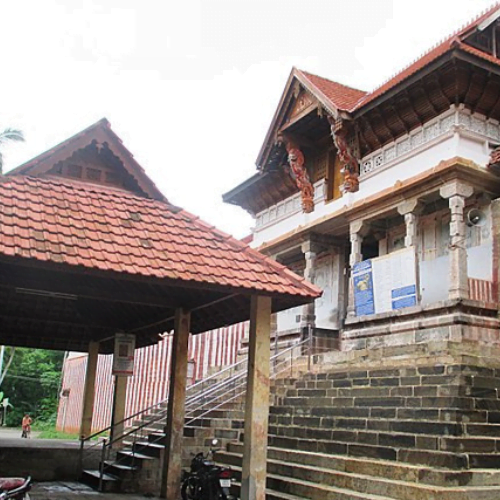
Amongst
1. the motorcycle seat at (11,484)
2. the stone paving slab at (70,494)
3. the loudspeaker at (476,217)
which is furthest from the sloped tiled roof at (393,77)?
the motorcycle seat at (11,484)

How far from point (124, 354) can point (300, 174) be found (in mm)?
8476

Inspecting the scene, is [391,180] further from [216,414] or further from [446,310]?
[216,414]

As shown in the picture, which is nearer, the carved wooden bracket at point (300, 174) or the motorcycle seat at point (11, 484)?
the motorcycle seat at point (11, 484)

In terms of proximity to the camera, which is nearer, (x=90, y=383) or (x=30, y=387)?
(x=90, y=383)

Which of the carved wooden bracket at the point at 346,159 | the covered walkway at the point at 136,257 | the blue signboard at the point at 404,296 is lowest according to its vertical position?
the covered walkway at the point at 136,257

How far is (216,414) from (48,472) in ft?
11.2

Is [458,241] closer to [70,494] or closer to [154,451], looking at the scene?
[154,451]

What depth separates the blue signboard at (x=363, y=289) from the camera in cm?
1517

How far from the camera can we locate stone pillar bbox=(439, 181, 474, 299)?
13.1m

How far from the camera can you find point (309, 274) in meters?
18.0

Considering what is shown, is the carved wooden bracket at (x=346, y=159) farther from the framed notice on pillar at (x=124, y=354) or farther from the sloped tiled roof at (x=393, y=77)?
the framed notice on pillar at (x=124, y=354)

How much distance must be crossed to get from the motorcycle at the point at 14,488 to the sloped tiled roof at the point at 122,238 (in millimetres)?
2121

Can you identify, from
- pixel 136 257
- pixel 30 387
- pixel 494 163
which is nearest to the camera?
pixel 136 257

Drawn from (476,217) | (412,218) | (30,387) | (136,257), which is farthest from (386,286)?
(30,387)
